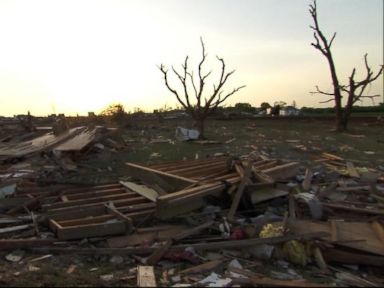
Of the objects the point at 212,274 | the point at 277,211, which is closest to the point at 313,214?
the point at 277,211

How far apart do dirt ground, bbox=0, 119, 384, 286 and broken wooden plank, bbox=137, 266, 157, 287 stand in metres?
0.08

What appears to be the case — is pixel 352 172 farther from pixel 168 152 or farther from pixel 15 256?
pixel 15 256

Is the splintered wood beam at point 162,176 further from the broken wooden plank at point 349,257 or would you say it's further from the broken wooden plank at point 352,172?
the broken wooden plank at point 352,172

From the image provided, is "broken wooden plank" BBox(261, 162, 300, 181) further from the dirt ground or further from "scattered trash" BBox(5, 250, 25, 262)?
"scattered trash" BBox(5, 250, 25, 262)

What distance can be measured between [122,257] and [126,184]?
3.00 metres

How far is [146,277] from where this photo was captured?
4.42m

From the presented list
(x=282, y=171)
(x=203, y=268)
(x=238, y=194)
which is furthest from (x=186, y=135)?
(x=203, y=268)

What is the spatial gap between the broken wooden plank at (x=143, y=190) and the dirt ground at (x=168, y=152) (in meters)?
1.40

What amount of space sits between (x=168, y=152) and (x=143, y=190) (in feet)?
18.1

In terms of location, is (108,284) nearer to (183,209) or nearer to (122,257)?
(122,257)

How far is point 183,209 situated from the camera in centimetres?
606

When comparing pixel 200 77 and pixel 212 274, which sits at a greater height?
pixel 200 77

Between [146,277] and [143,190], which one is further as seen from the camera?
[143,190]

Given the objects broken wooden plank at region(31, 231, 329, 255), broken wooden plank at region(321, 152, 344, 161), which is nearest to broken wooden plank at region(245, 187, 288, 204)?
broken wooden plank at region(31, 231, 329, 255)
